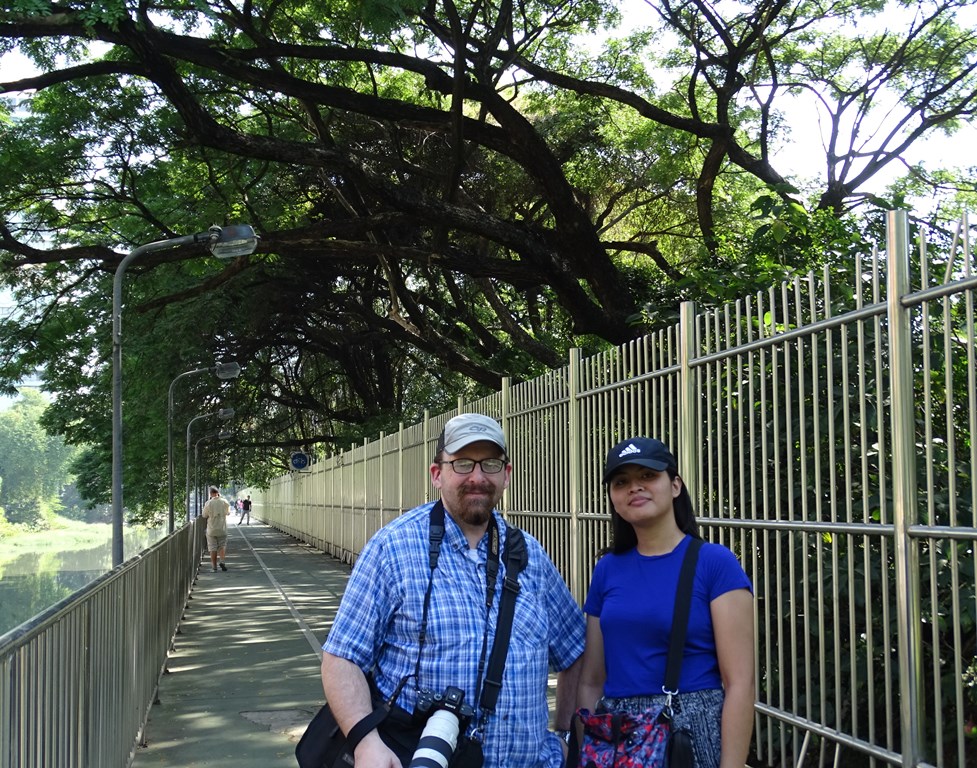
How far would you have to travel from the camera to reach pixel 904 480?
4.40 meters

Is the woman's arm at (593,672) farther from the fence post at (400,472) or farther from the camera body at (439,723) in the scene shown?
the fence post at (400,472)

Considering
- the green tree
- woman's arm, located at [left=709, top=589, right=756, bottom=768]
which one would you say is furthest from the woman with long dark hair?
the green tree

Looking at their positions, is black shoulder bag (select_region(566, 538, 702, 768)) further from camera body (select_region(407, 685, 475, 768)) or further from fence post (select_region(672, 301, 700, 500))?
fence post (select_region(672, 301, 700, 500))

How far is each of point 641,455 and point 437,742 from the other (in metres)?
0.99

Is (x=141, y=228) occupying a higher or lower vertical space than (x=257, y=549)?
higher

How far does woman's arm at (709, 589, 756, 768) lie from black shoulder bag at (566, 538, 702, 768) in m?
0.10

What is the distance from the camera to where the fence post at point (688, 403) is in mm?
6461

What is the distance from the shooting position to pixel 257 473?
6406 centimetres

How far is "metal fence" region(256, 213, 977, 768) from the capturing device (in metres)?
4.35

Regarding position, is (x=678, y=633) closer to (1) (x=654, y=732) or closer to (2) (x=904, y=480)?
(1) (x=654, y=732)

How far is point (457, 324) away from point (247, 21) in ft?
41.6

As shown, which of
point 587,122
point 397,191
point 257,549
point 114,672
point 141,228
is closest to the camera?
point 114,672

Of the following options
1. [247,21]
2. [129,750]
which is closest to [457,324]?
[247,21]

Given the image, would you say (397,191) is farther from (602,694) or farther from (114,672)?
(602,694)
